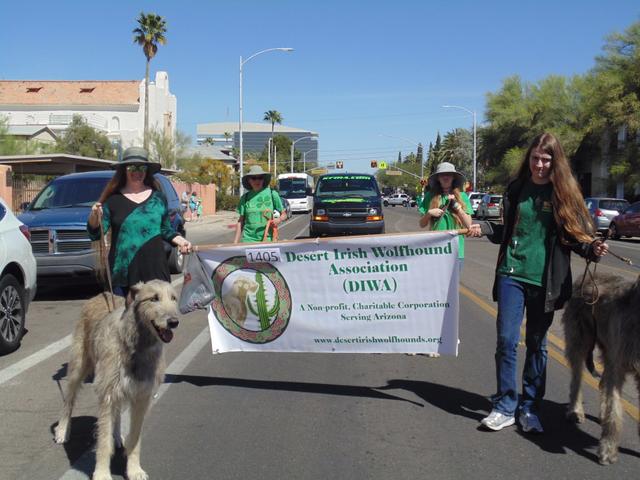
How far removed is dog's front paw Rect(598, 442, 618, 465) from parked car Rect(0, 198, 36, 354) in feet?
20.1

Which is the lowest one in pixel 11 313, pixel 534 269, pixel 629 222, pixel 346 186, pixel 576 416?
pixel 576 416

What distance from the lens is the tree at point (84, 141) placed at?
56656 mm

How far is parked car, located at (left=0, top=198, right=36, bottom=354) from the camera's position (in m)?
7.77

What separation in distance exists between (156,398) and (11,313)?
280 cm

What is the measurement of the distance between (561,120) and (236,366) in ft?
171

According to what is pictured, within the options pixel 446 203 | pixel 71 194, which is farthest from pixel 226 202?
pixel 446 203

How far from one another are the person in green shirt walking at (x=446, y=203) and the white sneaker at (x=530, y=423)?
216cm

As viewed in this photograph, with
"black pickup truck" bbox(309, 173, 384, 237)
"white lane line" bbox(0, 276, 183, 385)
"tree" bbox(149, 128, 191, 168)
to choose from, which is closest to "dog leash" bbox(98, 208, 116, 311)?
"white lane line" bbox(0, 276, 183, 385)

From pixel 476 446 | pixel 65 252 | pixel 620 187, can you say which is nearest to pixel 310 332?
pixel 476 446

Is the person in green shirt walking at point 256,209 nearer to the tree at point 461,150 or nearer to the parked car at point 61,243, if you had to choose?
the parked car at point 61,243

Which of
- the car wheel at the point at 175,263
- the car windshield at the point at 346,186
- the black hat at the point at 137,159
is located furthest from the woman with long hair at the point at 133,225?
the car windshield at the point at 346,186

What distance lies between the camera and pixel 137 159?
5215mm

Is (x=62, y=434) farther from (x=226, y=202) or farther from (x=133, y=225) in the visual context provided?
(x=226, y=202)

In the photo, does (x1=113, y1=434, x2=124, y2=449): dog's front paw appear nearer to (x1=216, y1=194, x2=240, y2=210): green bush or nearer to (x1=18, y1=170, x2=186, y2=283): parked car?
(x1=18, y1=170, x2=186, y2=283): parked car
